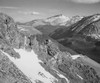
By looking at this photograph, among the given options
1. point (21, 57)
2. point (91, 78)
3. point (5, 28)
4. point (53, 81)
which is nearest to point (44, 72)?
point (53, 81)

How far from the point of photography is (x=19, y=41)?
63.9 metres

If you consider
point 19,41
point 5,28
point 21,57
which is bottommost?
point 21,57

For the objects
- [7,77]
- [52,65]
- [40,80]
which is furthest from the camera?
[52,65]

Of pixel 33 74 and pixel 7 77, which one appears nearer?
pixel 7 77

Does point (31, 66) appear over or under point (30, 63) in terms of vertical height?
under

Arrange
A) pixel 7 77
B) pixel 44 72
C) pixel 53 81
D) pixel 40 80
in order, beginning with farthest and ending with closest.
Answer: pixel 44 72
pixel 53 81
pixel 40 80
pixel 7 77

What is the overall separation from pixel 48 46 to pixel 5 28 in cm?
2657

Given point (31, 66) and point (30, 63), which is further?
point (30, 63)

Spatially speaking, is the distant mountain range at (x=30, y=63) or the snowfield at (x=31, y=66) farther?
the snowfield at (x=31, y=66)

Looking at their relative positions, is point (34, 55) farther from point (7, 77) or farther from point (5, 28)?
point (7, 77)

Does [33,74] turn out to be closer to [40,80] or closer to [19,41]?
[40,80]

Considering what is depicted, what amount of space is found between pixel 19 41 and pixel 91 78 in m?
37.8

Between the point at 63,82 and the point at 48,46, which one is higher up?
the point at 48,46

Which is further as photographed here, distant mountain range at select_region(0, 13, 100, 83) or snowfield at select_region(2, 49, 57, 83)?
snowfield at select_region(2, 49, 57, 83)
